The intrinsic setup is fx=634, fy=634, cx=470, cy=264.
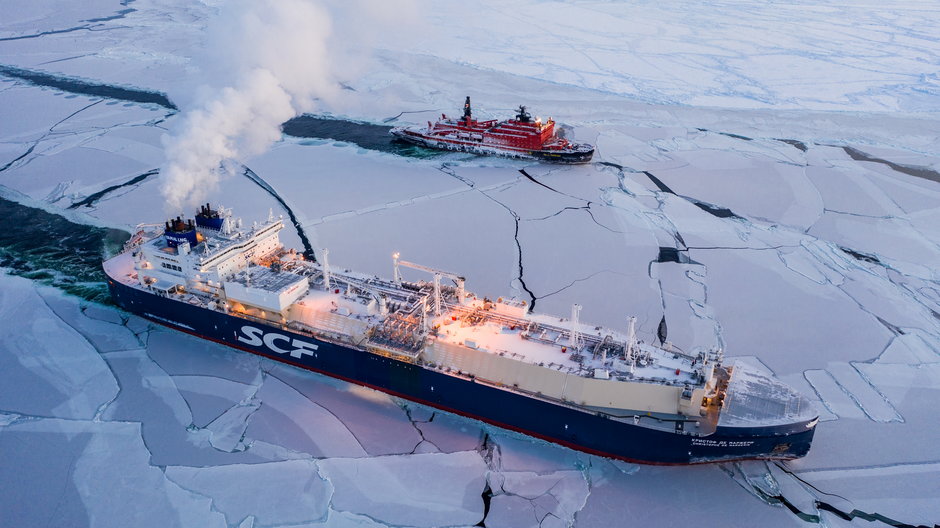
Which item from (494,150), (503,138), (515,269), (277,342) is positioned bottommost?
(277,342)

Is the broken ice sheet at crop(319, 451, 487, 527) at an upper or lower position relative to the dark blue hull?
lower

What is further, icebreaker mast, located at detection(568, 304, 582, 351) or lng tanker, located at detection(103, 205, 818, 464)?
icebreaker mast, located at detection(568, 304, 582, 351)

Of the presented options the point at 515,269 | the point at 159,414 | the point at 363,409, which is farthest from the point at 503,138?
the point at 159,414

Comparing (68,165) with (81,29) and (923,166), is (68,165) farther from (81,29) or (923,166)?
(923,166)

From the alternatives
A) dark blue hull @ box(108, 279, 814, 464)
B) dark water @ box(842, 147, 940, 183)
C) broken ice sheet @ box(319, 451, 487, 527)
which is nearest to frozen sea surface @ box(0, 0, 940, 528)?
broken ice sheet @ box(319, 451, 487, 527)

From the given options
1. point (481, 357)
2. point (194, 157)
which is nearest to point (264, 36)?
point (194, 157)

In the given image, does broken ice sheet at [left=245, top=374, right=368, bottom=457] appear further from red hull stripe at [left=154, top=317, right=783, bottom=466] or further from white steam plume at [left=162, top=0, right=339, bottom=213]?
white steam plume at [left=162, top=0, right=339, bottom=213]

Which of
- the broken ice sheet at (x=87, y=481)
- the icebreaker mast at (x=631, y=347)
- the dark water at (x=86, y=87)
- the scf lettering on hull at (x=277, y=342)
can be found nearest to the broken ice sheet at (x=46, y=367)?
the broken ice sheet at (x=87, y=481)

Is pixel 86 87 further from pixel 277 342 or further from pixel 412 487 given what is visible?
pixel 412 487
